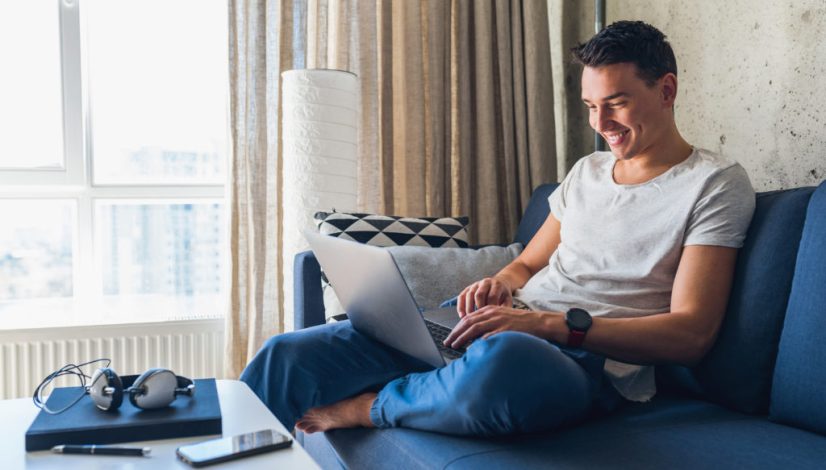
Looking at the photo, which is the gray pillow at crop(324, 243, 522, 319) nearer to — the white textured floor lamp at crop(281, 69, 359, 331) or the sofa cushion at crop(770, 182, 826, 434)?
the white textured floor lamp at crop(281, 69, 359, 331)

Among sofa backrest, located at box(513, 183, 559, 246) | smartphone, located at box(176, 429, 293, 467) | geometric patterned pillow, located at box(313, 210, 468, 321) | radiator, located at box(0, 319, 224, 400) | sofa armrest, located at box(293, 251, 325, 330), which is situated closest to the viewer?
smartphone, located at box(176, 429, 293, 467)

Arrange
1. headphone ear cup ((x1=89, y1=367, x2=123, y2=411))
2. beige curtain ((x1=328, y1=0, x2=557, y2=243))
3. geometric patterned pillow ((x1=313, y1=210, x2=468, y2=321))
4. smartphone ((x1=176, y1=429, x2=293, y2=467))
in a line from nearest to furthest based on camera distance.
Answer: smartphone ((x1=176, y1=429, x2=293, y2=467)) → headphone ear cup ((x1=89, y1=367, x2=123, y2=411)) → geometric patterned pillow ((x1=313, y1=210, x2=468, y2=321)) → beige curtain ((x1=328, y1=0, x2=557, y2=243))

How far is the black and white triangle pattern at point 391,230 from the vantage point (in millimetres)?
2215

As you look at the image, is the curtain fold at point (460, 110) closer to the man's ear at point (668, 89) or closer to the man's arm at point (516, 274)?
the man's arm at point (516, 274)

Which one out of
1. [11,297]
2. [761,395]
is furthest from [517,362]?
[11,297]

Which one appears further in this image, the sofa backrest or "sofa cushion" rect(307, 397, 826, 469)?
the sofa backrest

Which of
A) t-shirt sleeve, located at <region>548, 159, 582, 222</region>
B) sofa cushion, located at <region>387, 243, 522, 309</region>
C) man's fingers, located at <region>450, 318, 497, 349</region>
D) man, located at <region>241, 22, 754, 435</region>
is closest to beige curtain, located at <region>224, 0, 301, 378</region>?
sofa cushion, located at <region>387, 243, 522, 309</region>

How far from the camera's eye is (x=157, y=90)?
289cm

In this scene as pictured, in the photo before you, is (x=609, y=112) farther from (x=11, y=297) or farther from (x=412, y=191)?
(x=11, y=297)

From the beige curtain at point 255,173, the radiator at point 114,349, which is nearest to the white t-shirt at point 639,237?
the beige curtain at point 255,173

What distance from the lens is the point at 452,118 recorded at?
2.88 metres

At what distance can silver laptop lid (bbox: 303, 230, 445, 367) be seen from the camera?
4.31 ft

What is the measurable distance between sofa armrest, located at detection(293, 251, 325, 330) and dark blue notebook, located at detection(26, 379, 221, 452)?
2.90ft

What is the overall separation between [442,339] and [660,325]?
1.41 feet
